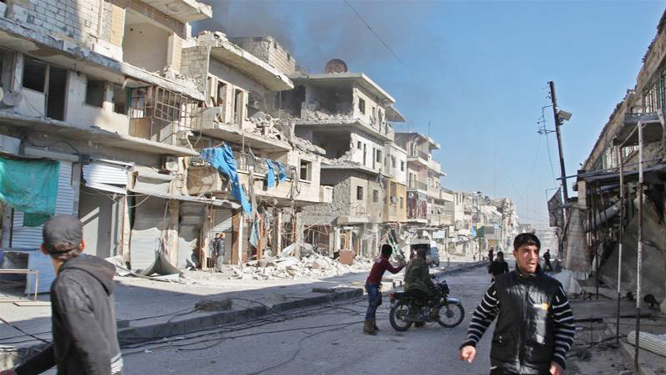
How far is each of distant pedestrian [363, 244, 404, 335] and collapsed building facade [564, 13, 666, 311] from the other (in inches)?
155

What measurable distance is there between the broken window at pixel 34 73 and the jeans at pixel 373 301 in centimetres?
1316

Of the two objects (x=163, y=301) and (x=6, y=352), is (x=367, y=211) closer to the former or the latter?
(x=163, y=301)

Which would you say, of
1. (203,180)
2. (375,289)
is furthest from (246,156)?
(375,289)

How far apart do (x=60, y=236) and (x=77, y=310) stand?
1.39ft

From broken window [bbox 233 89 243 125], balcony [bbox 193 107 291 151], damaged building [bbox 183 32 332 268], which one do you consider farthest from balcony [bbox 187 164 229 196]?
broken window [bbox 233 89 243 125]

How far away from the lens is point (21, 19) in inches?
622

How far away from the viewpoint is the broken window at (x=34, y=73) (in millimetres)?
16888

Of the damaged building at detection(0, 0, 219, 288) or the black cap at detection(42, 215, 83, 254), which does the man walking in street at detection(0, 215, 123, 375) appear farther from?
the damaged building at detection(0, 0, 219, 288)

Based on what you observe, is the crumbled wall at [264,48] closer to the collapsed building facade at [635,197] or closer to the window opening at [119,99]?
the window opening at [119,99]

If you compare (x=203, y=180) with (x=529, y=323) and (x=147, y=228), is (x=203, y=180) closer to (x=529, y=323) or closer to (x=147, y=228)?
(x=147, y=228)

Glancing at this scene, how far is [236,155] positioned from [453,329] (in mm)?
18801

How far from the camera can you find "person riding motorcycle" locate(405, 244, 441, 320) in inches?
401

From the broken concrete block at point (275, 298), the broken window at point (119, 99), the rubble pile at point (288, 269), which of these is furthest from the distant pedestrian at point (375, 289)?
the broken window at point (119, 99)

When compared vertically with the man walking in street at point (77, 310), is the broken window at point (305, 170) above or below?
above
